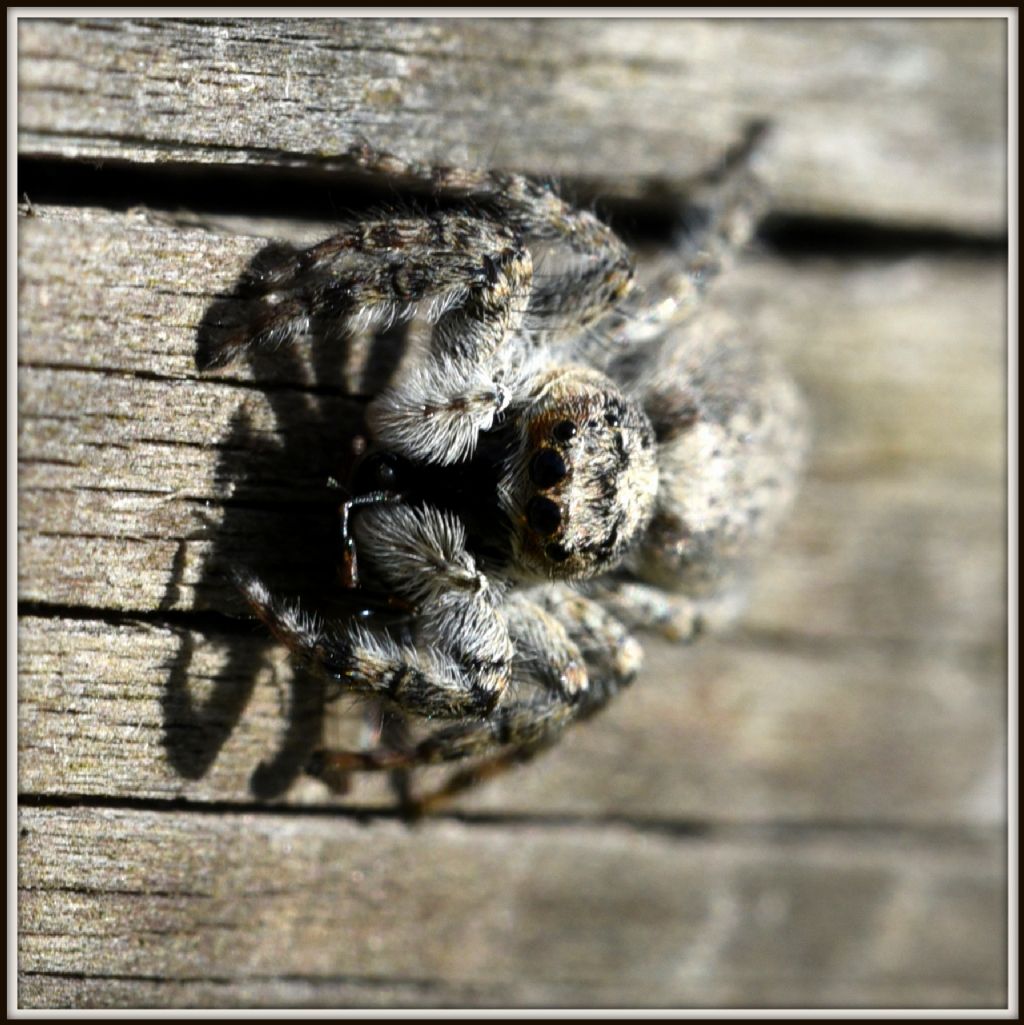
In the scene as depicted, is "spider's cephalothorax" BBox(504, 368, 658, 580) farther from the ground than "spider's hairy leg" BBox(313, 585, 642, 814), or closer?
farther from the ground

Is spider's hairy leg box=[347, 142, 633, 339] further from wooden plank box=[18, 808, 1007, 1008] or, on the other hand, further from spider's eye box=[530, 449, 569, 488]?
wooden plank box=[18, 808, 1007, 1008]

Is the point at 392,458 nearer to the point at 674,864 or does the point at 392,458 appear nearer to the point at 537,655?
the point at 537,655

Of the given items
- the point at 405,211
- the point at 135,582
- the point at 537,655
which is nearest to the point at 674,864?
the point at 537,655

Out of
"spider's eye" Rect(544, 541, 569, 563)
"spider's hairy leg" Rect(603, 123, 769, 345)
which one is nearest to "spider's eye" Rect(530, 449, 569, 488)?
"spider's eye" Rect(544, 541, 569, 563)

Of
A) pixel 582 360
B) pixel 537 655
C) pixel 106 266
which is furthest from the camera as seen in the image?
pixel 582 360

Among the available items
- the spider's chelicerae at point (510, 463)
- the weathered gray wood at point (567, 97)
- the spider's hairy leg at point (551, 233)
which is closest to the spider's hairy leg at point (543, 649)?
the spider's chelicerae at point (510, 463)

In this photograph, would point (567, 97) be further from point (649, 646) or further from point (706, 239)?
point (649, 646)
